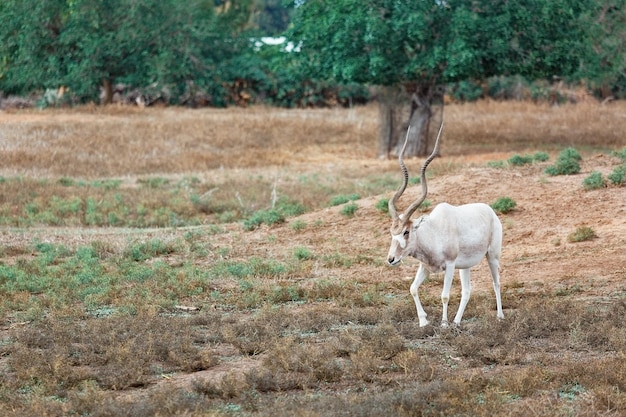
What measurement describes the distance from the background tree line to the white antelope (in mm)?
17109

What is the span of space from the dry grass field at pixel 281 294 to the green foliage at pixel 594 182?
75mm

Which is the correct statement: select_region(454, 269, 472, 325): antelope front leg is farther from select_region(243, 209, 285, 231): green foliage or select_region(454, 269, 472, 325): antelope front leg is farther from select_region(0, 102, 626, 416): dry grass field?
select_region(243, 209, 285, 231): green foliage

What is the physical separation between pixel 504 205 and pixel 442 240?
7.24 m

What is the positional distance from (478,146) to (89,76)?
14307 mm

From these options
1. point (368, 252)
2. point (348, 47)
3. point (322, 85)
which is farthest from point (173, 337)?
point (322, 85)

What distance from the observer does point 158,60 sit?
129 ft

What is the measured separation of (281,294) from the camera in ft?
45.8

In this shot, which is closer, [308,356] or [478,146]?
[308,356]

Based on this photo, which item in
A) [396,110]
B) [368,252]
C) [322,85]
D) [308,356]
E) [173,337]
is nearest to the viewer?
[308,356]

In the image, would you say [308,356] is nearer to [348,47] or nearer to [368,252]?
[368,252]

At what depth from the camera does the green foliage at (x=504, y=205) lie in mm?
18391

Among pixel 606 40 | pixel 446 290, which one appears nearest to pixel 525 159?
pixel 446 290

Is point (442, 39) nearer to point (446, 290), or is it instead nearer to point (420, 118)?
point (420, 118)

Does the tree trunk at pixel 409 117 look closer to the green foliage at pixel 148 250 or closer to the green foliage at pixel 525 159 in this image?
the green foliage at pixel 525 159
